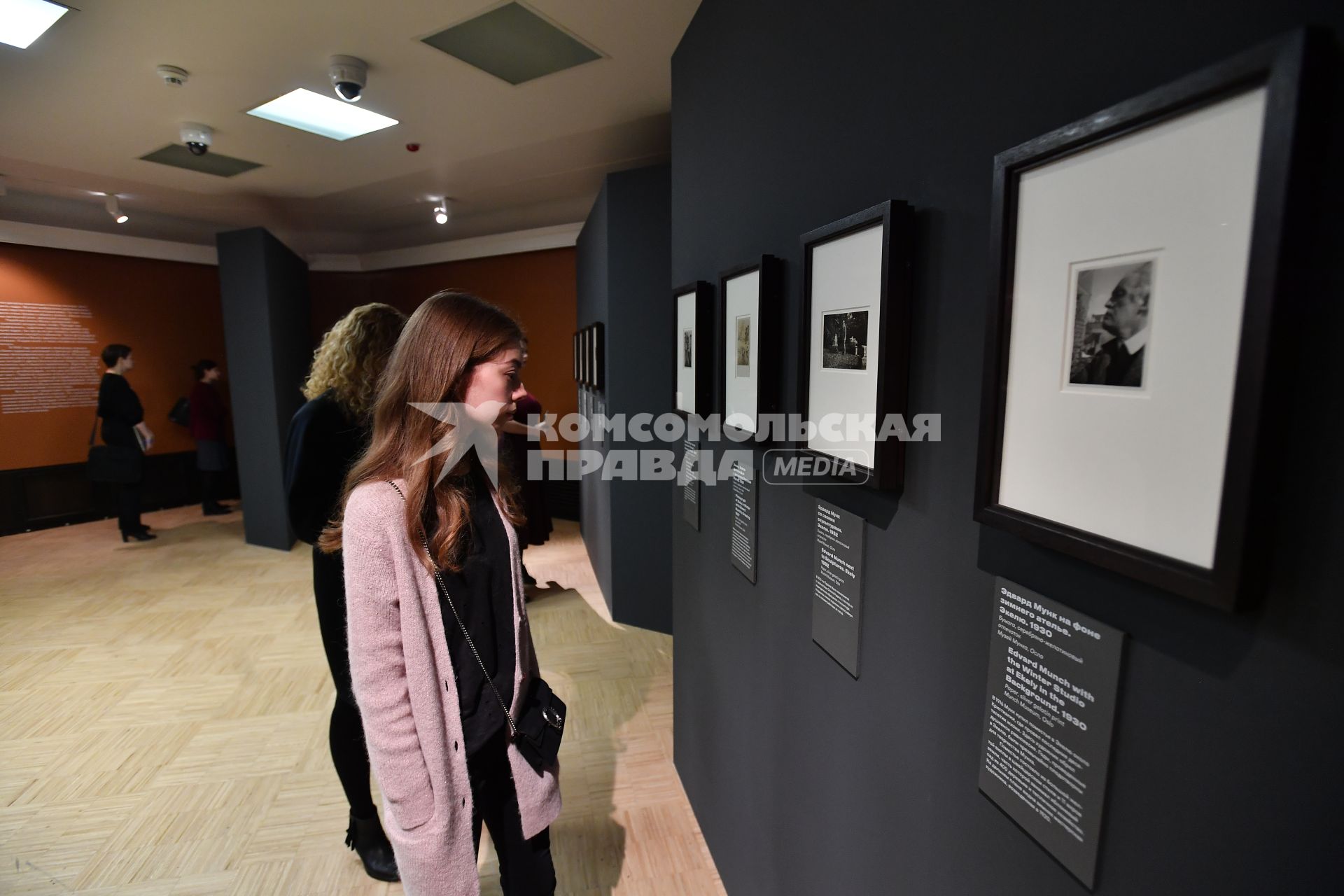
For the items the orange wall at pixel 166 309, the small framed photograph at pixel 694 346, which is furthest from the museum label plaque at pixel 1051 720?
the orange wall at pixel 166 309

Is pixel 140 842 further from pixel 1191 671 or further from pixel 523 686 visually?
pixel 1191 671

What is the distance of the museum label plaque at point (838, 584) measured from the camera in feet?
3.71

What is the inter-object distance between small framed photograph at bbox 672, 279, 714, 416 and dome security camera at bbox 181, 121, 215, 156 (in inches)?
136

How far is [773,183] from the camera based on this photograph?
1.46m

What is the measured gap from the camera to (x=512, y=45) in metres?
2.72

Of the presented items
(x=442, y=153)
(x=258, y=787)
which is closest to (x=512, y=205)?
(x=442, y=153)

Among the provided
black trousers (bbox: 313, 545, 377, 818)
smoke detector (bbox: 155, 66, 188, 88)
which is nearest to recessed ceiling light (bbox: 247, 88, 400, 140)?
smoke detector (bbox: 155, 66, 188, 88)

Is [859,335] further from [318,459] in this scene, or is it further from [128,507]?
[128,507]

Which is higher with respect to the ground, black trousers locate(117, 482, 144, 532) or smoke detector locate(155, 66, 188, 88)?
smoke detector locate(155, 66, 188, 88)

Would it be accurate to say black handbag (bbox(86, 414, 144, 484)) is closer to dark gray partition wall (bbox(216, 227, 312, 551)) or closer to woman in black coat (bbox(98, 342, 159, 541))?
woman in black coat (bbox(98, 342, 159, 541))

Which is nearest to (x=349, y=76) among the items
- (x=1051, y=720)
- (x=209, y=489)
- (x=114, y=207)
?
(x=1051, y=720)

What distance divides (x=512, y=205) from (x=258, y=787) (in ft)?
15.9

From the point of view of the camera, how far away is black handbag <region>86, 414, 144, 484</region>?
5.77 meters

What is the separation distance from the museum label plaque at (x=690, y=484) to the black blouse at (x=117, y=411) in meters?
6.15
